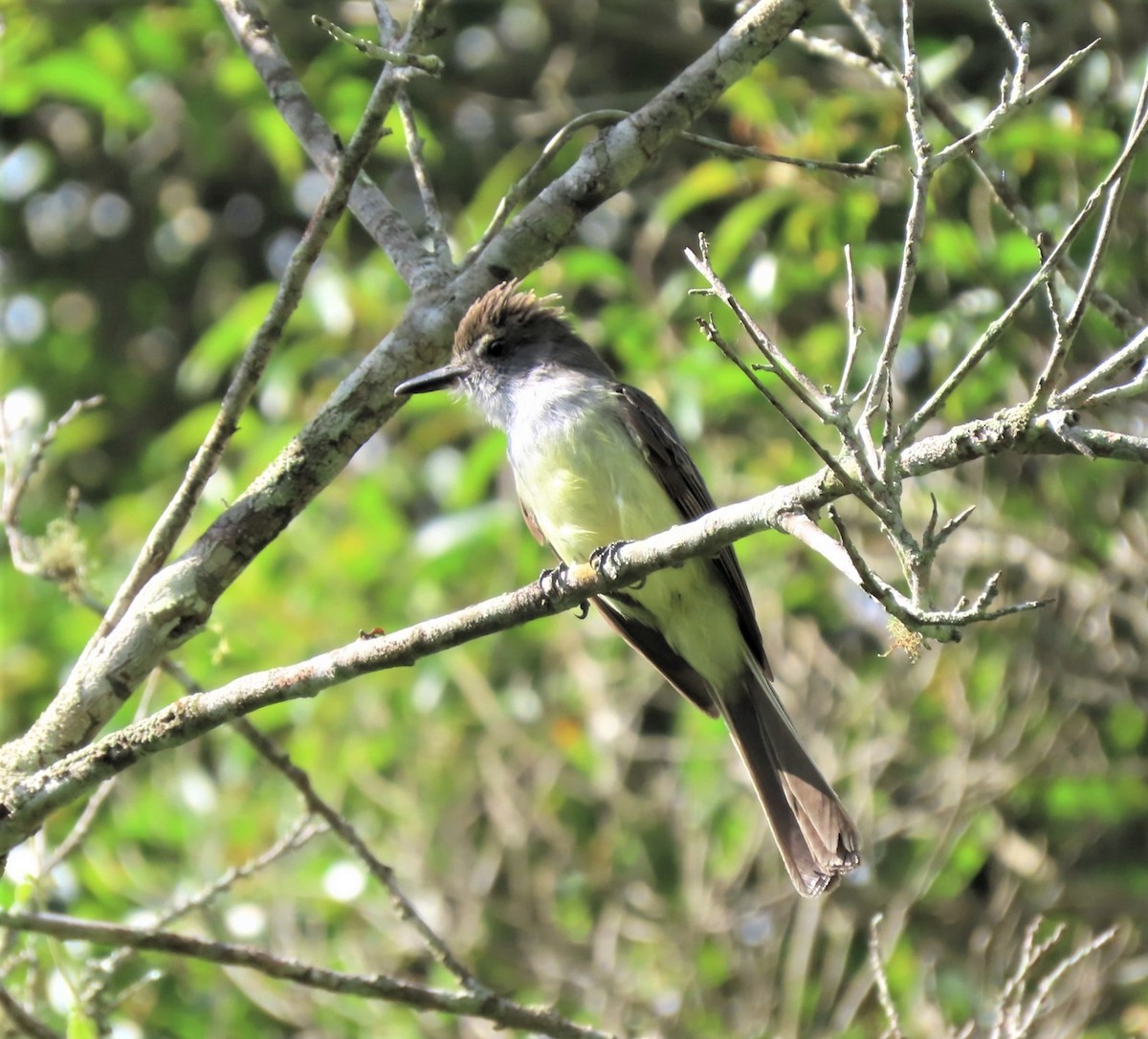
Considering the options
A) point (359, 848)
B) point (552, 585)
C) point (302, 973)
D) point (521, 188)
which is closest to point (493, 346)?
point (521, 188)

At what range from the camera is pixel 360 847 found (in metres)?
3.15

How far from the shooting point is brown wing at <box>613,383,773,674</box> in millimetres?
4371

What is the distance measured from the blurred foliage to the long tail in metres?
0.77

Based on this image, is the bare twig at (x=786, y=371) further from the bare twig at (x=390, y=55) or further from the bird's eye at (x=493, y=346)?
the bird's eye at (x=493, y=346)

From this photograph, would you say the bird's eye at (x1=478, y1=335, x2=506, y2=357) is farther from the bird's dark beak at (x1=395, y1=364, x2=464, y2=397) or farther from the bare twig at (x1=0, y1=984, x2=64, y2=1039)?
the bare twig at (x1=0, y1=984, x2=64, y2=1039)

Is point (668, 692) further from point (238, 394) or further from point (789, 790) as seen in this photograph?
point (238, 394)

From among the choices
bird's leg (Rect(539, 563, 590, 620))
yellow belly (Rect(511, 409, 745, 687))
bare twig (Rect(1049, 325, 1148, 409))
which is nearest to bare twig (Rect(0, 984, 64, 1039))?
bird's leg (Rect(539, 563, 590, 620))

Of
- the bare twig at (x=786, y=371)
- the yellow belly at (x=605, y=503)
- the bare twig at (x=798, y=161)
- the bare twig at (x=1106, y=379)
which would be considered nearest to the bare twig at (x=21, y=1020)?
the bare twig at (x=786, y=371)

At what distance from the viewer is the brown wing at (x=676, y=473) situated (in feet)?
14.3

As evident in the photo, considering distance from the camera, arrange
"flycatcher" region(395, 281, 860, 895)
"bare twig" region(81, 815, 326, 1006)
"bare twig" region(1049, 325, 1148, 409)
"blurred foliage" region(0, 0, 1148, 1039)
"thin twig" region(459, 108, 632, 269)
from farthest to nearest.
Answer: "blurred foliage" region(0, 0, 1148, 1039) → "flycatcher" region(395, 281, 860, 895) → "thin twig" region(459, 108, 632, 269) → "bare twig" region(81, 815, 326, 1006) → "bare twig" region(1049, 325, 1148, 409)

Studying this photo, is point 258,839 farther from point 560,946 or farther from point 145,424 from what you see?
point 145,424

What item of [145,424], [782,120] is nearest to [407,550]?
[782,120]

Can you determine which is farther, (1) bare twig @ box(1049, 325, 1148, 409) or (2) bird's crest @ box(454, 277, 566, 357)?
(2) bird's crest @ box(454, 277, 566, 357)

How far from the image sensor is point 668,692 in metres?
6.53
